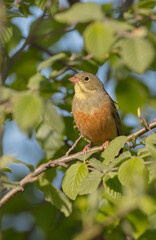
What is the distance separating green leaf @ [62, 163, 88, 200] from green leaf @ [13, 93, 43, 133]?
124cm

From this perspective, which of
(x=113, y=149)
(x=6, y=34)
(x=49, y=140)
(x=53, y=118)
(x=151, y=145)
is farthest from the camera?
(x=49, y=140)

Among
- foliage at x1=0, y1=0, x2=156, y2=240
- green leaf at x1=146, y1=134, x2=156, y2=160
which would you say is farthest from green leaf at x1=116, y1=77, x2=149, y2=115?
green leaf at x1=146, y1=134, x2=156, y2=160

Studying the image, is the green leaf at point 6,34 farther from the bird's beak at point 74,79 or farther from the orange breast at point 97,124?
the orange breast at point 97,124

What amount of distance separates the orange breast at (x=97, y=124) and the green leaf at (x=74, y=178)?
6.92ft

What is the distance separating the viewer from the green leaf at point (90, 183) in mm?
4148

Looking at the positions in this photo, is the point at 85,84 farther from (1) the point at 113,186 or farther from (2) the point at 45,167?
(1) the point at 113,186

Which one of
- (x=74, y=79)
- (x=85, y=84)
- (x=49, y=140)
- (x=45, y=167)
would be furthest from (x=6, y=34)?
(x=85, y=84)

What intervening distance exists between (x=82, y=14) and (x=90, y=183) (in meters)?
1.54

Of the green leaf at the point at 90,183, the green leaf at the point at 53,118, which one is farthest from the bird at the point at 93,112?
the green leaf at the point at 53,118

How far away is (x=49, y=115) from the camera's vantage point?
3.51m

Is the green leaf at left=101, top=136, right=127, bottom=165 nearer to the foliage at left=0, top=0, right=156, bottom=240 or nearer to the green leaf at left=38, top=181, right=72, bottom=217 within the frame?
the foliage at left=0, top=0, right=156, bottom=240

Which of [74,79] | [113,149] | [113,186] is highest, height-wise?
[113,149]

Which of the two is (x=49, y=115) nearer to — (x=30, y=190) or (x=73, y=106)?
(x=73, y=106)

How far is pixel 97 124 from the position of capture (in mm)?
6777
